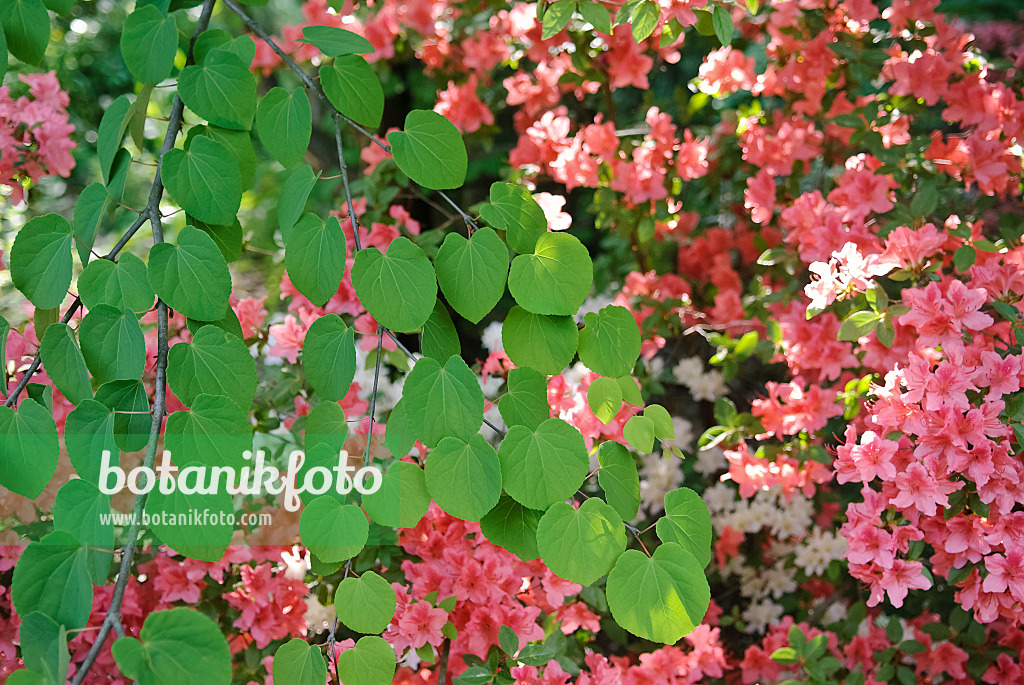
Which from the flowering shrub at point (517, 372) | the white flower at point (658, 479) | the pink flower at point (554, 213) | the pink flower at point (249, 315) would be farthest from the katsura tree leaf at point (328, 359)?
the white flower at point (658, 479)

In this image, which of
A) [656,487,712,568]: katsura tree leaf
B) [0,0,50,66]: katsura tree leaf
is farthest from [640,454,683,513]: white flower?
[0,0,50,66]: katsura tree leaf

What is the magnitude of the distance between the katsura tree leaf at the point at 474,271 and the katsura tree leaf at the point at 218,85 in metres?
0.25

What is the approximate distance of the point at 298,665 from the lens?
58 centimetres

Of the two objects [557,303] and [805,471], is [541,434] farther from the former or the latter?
[805,471]

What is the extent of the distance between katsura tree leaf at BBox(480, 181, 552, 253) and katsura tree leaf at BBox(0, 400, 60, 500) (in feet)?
1.28

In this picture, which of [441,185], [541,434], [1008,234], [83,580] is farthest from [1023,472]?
[83,580]

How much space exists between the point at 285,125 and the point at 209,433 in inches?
12.2

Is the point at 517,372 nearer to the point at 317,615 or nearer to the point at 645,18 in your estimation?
the point at 645,18

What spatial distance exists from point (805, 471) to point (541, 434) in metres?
0.79

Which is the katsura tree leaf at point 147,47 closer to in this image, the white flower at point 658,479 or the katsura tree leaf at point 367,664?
the katsura tree leaf at point 367,664

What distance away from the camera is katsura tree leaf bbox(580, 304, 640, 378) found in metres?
0.65

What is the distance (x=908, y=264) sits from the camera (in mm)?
969

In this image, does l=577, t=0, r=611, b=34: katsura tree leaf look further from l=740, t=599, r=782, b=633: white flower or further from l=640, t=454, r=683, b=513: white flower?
l=740, t=599, r=782, b=633: white flower

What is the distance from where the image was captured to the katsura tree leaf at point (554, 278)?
1.97ft
